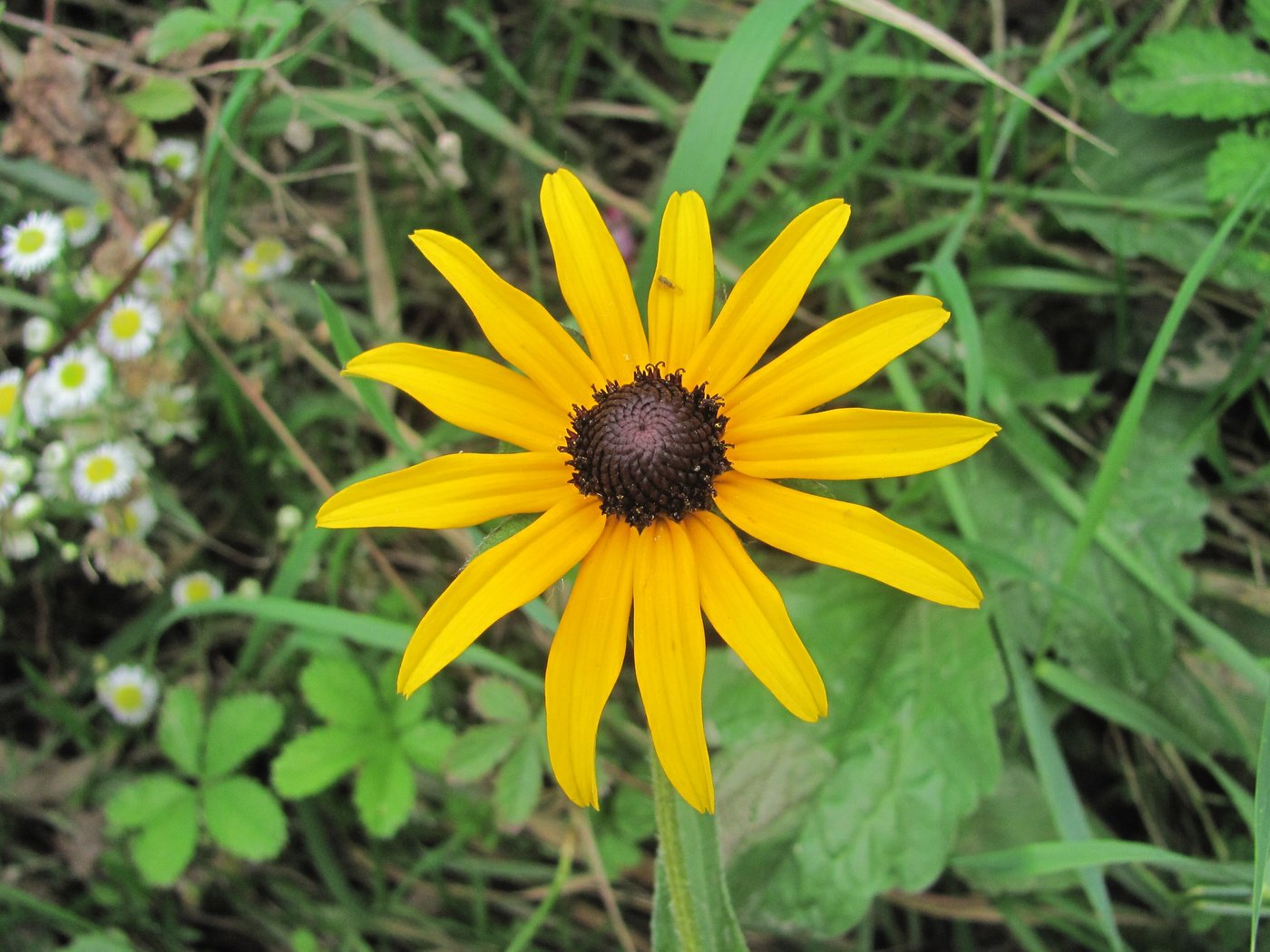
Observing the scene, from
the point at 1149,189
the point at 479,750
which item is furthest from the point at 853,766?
the point at 1149,189

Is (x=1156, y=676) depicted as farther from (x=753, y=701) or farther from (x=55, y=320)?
(x=55, y=320)

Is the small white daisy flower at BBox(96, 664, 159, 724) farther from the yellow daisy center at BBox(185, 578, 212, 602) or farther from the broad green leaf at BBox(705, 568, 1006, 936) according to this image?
the broad green leaf at BBox(705, 568, 1006, 936)

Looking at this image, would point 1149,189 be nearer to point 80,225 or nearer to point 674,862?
point 674,862

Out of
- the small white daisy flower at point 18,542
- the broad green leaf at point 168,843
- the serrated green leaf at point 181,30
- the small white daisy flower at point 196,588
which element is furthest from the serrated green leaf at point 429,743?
the serrated green leaf at point 181,30

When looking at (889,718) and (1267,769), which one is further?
(889,718)

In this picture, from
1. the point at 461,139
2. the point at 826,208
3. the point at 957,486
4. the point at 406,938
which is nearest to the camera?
the point at 826,208

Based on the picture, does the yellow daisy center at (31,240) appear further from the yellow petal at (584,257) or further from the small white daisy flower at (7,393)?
the yellow petal at (584,257)

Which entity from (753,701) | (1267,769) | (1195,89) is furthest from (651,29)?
(1267,769)
